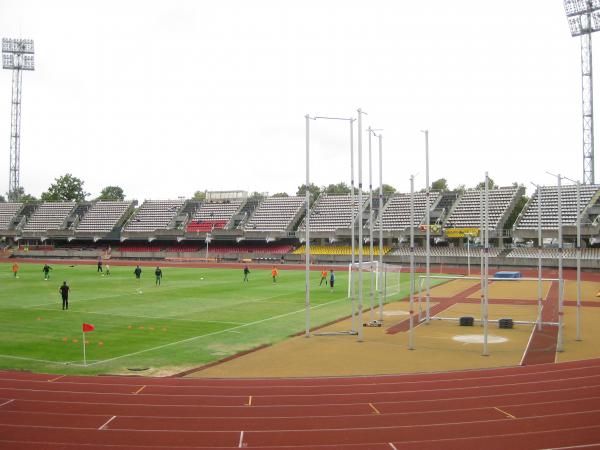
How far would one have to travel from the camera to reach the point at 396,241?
7856cm

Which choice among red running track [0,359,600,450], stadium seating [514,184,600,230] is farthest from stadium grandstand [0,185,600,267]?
red running track [0,359,600,450]

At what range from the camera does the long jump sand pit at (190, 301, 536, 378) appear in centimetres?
1659

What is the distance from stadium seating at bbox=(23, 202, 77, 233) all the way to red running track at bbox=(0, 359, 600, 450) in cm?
8926

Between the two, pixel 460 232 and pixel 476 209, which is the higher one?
pixel 476 209

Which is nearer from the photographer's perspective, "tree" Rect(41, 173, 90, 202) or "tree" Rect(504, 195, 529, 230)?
"tree" Rect(504, 195, 529, 230)

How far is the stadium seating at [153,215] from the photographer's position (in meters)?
92.2

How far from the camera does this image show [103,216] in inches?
3858

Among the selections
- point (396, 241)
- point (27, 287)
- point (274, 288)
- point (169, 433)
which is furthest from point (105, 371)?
point (396, 241)

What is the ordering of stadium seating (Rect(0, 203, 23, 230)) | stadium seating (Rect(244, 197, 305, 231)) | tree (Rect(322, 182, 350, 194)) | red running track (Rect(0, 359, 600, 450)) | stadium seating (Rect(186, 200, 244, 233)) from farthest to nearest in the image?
1. tree (Rect(322, 182, 350, 194))
2. stadium seating (Rect(0, 203, 23, 230))
3. stadium seating (Rect(186, 200, 244, 233))
4. stadium seating (Rect(244, 197, 305, 231))
5. red running track (Rect(0, 359, 600, 450))

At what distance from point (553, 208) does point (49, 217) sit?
8271 cm

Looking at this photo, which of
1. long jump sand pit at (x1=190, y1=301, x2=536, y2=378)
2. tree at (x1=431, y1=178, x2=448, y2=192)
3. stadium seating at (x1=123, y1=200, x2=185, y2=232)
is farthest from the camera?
tree at (x1=431, y1=178, x2=448, y2=192)

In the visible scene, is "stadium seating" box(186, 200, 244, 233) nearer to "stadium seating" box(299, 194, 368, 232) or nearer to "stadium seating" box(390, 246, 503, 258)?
"stadium seating" box(299, 194, 368, 232)

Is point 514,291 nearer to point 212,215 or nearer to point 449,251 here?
point 449,251

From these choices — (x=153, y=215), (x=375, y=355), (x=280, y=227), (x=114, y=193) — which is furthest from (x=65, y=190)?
(x=375, y=355)
